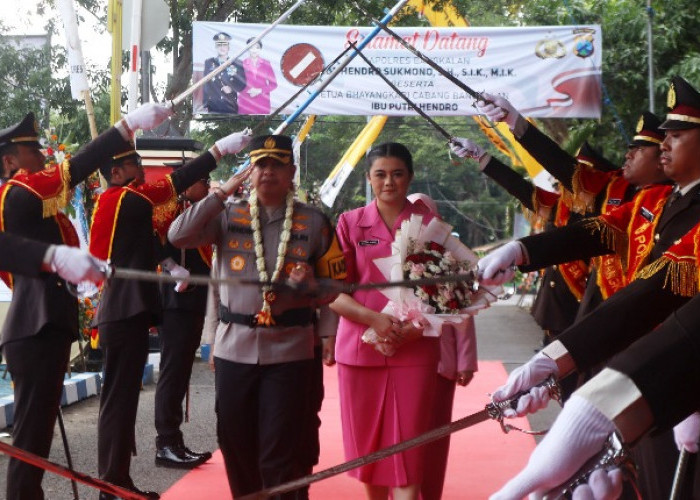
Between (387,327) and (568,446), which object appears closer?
(568,446)

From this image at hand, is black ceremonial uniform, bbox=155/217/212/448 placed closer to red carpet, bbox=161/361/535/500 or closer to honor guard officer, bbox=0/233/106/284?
red carpet, bbox=161/361/535/500

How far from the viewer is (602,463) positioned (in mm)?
1848

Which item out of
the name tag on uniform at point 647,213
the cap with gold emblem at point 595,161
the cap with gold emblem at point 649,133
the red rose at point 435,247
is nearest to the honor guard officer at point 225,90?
the cap with gold emblem at point 595,161

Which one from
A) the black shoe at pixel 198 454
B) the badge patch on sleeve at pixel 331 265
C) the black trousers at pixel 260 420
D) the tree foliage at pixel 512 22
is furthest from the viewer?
the tree foliage at pixel 512 22

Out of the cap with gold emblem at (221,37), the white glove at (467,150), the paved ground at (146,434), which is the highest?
the cap with gold emblem at (221,37)

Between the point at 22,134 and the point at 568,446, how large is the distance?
12.2 ft

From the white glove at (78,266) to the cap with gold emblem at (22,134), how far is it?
4.78ft

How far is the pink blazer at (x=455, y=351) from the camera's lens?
5078mm

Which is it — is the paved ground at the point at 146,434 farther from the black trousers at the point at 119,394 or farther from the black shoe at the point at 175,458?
the black trousers at the point at 119,394

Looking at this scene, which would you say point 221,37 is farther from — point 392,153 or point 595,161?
point 392,153

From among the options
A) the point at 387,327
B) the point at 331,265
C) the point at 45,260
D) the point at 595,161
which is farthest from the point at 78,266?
the point at 595,161

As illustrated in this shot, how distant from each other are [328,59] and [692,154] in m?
6.50

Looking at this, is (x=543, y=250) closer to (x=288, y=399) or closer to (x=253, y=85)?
(x=288, y=399)

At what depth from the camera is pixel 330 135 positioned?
97.2 feet
